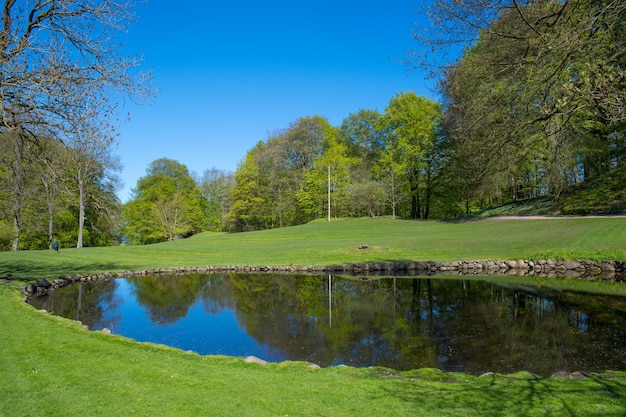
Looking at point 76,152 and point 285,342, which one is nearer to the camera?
point 285,342

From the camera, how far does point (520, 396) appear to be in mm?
4902

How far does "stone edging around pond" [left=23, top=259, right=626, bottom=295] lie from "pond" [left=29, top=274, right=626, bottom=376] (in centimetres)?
151

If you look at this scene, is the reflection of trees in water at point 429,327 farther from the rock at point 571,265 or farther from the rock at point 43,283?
the rock at point 43,283

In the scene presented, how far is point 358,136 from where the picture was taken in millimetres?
54062

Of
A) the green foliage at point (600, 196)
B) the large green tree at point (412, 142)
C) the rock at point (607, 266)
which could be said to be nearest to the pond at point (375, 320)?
the rock at point (607, 266)

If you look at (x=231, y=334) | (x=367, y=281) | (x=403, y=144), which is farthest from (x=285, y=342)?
(x=403, y=144)

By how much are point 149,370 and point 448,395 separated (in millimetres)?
4374

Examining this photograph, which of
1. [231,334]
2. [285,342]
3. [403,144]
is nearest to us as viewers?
[285,342]

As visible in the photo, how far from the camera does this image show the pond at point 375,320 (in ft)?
26.8

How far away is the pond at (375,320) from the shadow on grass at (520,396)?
5.18 feet

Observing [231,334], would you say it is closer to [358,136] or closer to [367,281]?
[367,281]

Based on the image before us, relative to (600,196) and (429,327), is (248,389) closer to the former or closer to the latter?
(429,327)

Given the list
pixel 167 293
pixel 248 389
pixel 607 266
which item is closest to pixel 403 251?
pixel 607 266

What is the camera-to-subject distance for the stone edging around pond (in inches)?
702
